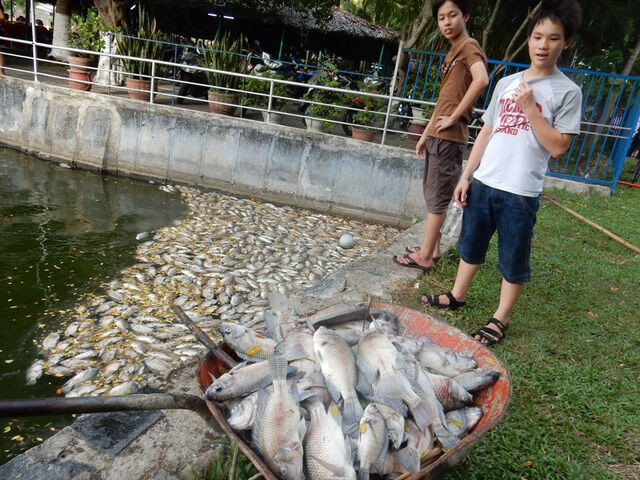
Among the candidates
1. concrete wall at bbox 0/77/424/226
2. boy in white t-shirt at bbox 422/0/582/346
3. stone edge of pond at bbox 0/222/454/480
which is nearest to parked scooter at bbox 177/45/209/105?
concrete wall at bbox 0/77/424/226

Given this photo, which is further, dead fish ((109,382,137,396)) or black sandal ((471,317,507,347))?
dead fish ((109,382,137,396))

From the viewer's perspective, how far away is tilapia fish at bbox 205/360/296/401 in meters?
1.73

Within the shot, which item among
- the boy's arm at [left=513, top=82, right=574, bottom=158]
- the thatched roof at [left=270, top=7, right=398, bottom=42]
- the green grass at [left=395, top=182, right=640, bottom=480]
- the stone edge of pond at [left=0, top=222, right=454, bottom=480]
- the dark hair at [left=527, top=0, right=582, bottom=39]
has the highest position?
the thatched roof at [left=270, top=7, right=398, bottom=42]

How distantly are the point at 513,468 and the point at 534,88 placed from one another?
213cm

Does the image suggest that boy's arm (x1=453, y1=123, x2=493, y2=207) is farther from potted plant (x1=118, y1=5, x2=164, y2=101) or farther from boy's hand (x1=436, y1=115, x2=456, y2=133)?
potted plant (x1=118, y1=5, x2=164, y2=101)

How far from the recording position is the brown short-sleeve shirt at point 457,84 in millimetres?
3734

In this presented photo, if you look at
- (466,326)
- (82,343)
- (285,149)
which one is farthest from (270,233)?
(466,326)

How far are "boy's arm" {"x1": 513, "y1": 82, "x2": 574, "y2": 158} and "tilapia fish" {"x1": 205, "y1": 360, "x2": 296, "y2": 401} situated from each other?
194 centimetres

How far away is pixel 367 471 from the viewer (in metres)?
1.59

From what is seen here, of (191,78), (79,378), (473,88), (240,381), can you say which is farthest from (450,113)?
(191,78)

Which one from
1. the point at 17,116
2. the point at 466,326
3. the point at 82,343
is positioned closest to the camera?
the point at 466,326

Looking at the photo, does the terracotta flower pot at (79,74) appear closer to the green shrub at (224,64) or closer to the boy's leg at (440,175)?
the green shrub at (224,64)

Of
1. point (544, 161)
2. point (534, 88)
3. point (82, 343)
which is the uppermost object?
point (534, 88)

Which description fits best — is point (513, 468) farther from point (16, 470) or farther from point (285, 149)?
point (285, 149)
